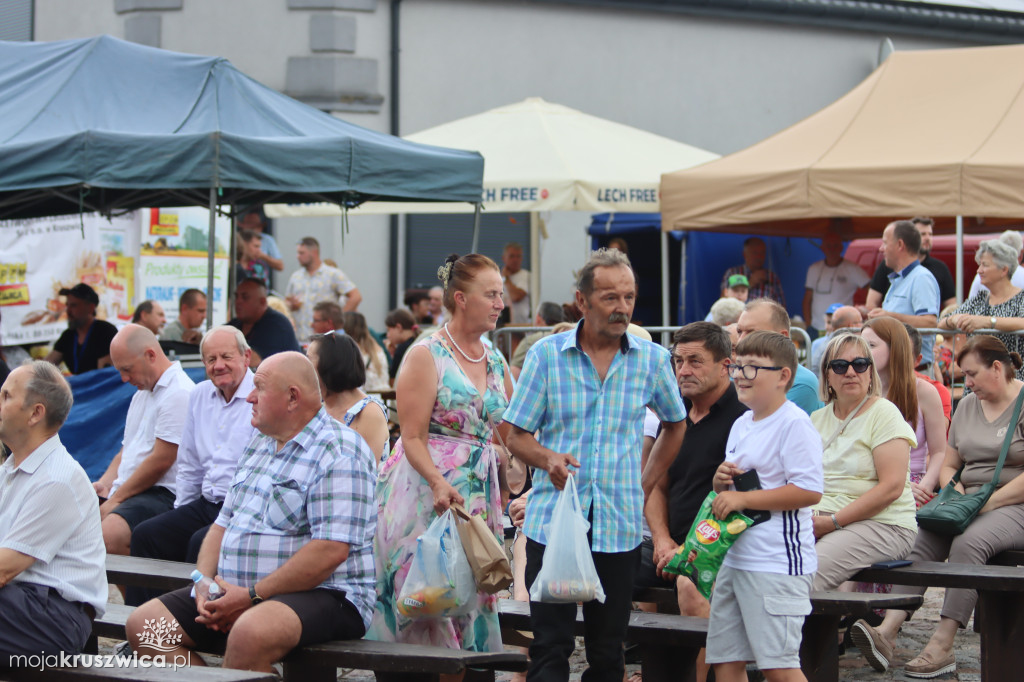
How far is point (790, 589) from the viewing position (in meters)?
4.33

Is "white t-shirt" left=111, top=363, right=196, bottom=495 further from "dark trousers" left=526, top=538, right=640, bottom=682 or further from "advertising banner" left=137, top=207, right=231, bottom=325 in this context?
"advertising banner" left=137, top=207, right=231, bottom=325

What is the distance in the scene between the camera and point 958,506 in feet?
19.8

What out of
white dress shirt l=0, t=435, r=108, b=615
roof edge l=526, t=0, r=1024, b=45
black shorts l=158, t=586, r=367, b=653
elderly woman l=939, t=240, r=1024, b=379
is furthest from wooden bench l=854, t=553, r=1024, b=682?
roof edge l=526, t=0, r=1024, b=45

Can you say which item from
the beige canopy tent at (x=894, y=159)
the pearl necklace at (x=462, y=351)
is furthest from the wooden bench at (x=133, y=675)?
the beige canopy tent at (x=894, y=159)

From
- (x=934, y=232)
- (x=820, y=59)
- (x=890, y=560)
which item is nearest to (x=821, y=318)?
(x=934, y=232)

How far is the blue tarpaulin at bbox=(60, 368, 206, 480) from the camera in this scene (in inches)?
353

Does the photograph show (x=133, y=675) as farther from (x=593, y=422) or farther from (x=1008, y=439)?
(x=1008, y=439)

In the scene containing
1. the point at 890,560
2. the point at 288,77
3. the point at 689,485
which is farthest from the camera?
the point at 288,77

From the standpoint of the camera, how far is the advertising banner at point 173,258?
11.9 m

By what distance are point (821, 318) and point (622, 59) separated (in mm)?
6906

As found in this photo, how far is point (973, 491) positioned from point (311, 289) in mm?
7850

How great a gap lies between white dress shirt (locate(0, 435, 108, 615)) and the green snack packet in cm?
212

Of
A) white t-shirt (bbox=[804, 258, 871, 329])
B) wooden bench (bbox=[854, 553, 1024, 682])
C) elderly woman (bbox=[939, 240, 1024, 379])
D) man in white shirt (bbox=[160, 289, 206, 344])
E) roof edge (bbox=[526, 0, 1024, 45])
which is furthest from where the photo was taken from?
roof edge (bbox=[526, 0, 1024, 45])

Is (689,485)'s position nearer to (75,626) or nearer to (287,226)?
(75,626)
